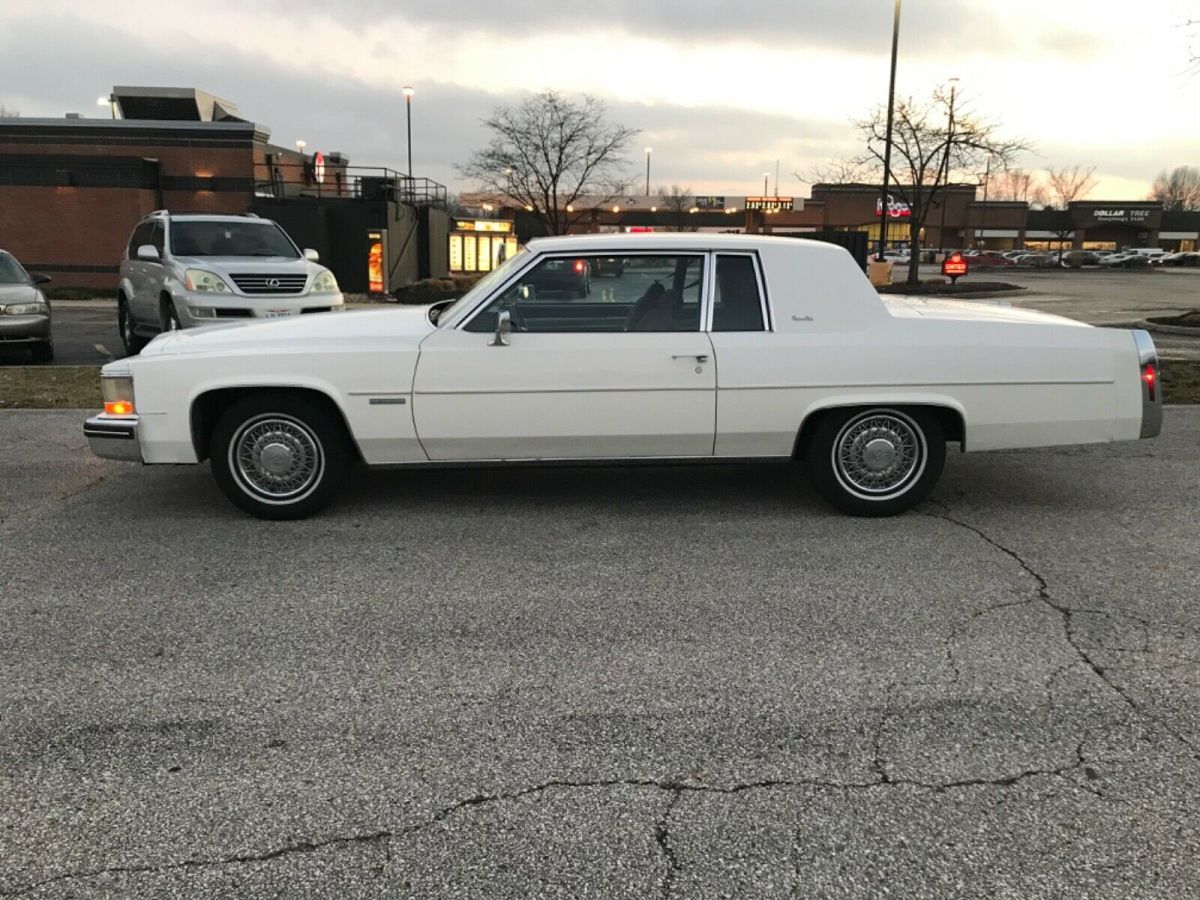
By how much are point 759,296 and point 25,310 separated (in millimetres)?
10143

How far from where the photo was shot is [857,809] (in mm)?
2824

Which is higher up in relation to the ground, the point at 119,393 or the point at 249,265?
the point at 249,265

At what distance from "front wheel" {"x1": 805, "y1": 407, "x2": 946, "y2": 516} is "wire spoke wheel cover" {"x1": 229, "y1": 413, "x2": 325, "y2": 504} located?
290 cm

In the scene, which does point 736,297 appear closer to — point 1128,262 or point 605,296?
point 605,296

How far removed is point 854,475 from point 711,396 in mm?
1009

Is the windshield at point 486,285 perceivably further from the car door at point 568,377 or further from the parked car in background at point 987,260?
the parked car in background at point 987,260

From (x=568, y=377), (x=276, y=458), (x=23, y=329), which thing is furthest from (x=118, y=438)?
(x=23, y=329)

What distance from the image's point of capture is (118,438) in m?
5.37

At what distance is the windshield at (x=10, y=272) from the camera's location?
1221 cm

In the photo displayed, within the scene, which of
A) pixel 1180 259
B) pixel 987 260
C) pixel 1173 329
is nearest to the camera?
pixel 1173 329

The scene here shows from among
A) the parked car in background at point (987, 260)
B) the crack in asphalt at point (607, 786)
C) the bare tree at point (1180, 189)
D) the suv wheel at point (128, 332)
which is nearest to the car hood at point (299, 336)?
the crack in asphalt at point (607, 786)

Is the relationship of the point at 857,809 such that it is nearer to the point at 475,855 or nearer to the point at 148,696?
the point at 475,855

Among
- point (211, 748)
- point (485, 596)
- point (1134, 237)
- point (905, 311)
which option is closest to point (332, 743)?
point (211, 748)

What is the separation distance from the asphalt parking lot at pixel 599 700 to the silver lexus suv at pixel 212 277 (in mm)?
5842
